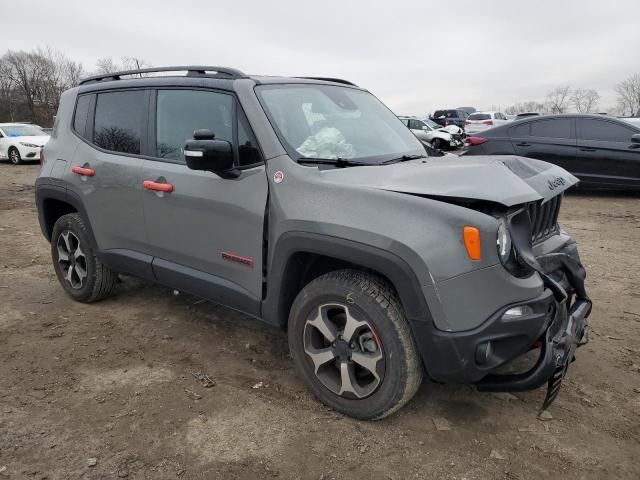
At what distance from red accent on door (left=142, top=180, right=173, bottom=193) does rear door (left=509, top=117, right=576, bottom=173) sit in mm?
7585

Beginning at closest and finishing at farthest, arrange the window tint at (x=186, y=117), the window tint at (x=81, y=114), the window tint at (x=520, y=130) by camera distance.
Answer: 1. the window tint at (x=186, y=117)
2. the window tint at (x=81, y=114)
3. the window tint at (x=520, y=130)

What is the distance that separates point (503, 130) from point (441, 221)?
8205 mm

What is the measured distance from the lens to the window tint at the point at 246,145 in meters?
2.96

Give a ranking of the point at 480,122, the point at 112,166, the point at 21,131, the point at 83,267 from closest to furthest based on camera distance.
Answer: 1. the point at 112,166
2. the point at 83,267
3. the point at 21,131
4. the point at 480,122

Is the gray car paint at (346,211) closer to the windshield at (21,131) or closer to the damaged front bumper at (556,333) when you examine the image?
the damaged front bumper at (556,333)

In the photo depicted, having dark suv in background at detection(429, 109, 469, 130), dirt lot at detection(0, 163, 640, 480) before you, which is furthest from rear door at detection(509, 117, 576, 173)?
dark suv in background at detection(429, 109, 469, 130)

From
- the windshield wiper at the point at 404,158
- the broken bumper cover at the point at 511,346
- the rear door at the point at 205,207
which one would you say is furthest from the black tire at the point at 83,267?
the broken bumper cover at the point at 511,346

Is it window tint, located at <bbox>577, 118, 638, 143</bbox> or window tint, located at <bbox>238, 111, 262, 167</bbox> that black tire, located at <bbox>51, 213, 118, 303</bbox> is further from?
window tint, located at <bbox>577, 118, 638, 143</bbox>

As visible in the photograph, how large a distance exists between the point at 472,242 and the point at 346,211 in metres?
0.63

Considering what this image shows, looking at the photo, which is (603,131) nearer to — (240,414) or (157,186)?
(157,186)

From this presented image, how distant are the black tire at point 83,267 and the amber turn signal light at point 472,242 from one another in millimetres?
3110

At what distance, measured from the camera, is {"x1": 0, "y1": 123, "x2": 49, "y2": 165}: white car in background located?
16781mm

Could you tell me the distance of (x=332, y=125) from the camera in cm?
326

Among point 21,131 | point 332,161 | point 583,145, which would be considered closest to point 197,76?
point 332,161
